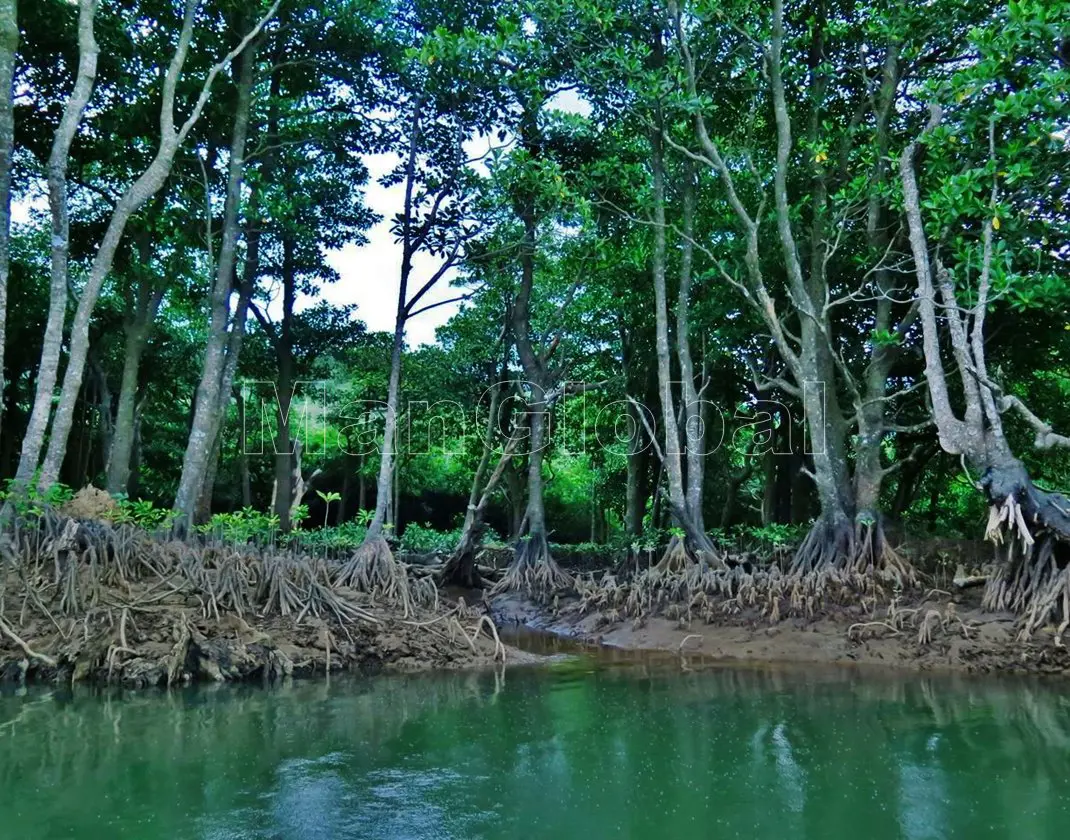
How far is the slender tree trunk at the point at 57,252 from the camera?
7.38 metres

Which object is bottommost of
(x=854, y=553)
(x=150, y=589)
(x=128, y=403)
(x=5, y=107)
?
(x=150, y=589)

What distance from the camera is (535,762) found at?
4.82 meters

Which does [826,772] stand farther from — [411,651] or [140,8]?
[140,8]

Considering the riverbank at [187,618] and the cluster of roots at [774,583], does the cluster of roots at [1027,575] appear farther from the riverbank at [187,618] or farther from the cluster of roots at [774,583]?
the riverbank at [187,618]

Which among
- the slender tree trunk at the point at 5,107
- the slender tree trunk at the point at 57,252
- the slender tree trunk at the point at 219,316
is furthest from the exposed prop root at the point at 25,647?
the slender tree trunk at the point at 219,316

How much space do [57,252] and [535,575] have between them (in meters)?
7.88

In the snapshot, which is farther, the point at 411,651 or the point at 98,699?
the point at 411,651

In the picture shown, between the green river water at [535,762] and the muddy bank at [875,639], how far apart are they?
920mm

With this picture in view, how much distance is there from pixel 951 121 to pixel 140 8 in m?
10.7

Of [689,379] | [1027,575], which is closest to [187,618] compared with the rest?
[689,379]

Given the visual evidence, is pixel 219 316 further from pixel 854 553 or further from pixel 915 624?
pixel 915 624

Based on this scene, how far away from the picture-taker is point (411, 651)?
8352 mm

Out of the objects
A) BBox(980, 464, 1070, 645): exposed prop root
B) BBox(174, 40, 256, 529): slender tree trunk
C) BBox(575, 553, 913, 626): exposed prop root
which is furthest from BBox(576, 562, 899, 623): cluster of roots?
BBox(174, 40, 256, 529): slender tree trunk

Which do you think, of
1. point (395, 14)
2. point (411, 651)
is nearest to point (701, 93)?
point (395, 14)
